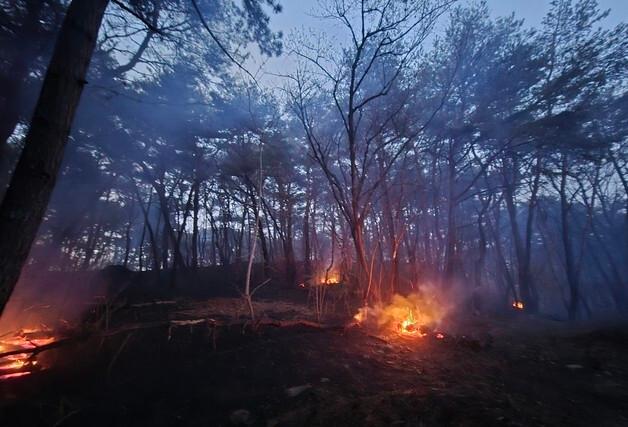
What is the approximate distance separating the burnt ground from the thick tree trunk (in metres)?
2.05

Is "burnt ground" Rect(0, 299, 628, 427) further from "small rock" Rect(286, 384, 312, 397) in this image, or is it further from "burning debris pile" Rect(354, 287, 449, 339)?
"burning debris pile" Rect(354, 287, 449, 339)

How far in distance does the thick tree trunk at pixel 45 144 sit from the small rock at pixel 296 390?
3029 mm

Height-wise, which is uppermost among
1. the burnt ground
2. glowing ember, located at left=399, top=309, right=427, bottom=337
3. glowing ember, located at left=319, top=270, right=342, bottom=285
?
glowing ember, located at left=319, top=270, right=342, bottom=285

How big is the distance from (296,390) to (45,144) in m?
3.77

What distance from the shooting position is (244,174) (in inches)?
653

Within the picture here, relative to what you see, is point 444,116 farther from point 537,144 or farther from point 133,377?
point 133,377

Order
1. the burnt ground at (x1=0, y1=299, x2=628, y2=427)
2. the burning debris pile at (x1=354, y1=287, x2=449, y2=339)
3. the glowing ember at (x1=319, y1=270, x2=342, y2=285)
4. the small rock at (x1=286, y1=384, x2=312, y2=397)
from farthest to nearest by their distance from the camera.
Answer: the glowing ember at (x1=319, y1=270, x2=342, y2=285), the burning debris pile at (x1=354, y1=287, x2=449, y2=339), the small rock at (x1=286, y1=384, x2=312, y2=397), the burnt ground at (x1=0, y1=299, x2=628, y2=427)

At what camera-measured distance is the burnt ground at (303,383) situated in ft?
11.0

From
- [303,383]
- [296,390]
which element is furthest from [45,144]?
[303,383]

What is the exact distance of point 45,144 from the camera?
263 cm

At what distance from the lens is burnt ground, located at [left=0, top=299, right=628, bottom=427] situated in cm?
337

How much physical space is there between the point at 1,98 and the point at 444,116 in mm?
14033

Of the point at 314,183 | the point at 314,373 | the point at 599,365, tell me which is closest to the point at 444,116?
the point at 314,183

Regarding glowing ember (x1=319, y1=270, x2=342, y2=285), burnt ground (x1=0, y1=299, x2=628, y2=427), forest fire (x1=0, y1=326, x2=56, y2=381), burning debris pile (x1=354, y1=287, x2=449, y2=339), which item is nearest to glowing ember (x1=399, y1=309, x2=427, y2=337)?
burning debris pile (x1=354, y1=287, x2=449, y2=339)
